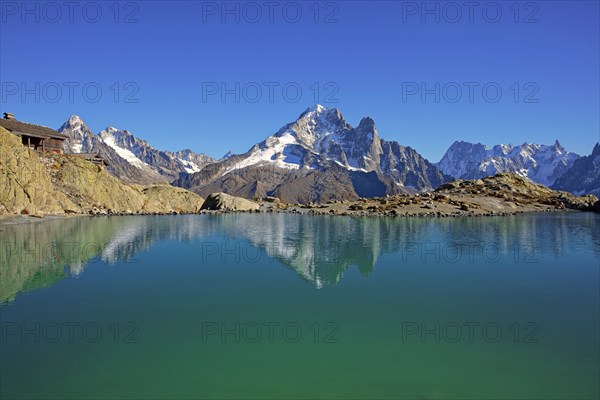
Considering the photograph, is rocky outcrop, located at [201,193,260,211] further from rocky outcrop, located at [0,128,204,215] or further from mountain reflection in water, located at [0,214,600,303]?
mountain reflection in water, located at [0,214,600,303]

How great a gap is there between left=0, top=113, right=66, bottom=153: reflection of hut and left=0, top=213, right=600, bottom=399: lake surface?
65268 mm

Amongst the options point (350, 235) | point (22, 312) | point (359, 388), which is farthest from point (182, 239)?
point (359, 388)

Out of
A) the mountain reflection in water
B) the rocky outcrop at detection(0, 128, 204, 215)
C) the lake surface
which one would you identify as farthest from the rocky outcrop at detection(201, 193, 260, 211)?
the lake surface

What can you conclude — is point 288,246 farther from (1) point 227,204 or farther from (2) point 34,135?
(2) point 34,135

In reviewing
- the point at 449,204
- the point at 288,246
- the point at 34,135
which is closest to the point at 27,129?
the point at 34,135

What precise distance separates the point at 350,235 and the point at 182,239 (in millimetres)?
18989

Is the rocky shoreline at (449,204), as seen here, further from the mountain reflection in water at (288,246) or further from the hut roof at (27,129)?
the mountain reflection in water at (288,246)

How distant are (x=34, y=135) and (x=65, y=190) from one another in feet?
51.0

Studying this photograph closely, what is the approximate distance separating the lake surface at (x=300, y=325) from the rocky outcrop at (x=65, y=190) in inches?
1562

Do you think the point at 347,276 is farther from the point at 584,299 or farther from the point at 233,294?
the point at 584,299

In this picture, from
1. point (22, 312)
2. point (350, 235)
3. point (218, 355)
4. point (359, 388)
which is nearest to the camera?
point (359, 388)

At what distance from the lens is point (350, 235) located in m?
52.6

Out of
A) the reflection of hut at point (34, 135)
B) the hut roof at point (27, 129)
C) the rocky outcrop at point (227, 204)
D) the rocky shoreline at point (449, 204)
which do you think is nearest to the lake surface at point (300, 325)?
the rocky shoreline at point (449, 204)

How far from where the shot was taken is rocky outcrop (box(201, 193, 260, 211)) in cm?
10962
